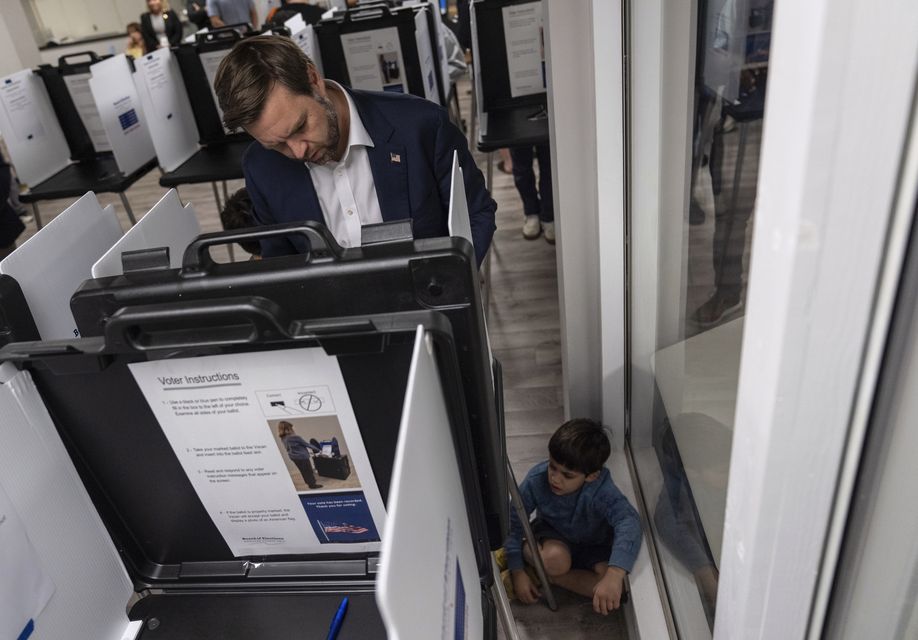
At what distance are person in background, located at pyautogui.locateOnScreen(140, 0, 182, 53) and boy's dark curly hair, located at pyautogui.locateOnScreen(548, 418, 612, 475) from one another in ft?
20.1

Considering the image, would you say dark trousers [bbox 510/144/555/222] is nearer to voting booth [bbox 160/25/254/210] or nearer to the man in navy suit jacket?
voting booth [bbox 160/25/254/210]

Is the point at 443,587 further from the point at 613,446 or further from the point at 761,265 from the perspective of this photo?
the point at 613,446

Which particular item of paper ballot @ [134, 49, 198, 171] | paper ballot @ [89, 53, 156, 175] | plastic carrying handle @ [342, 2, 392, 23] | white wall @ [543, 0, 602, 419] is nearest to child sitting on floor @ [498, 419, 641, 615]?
white wall @ [543, 0, 602, 419]

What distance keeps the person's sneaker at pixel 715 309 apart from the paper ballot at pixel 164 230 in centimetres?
81

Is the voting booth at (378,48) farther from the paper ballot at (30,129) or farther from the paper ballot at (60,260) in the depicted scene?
the paper ballot at (60,260)

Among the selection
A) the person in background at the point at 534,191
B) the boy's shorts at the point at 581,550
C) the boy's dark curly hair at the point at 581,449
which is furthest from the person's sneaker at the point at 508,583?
the person in background at the point at 534,191

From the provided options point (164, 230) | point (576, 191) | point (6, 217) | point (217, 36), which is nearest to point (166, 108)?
point (217, 36)

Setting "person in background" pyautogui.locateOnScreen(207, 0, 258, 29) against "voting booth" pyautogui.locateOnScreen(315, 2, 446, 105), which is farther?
"person in background" pyautogui.locateOnScreen(207, 0, 258, 29)

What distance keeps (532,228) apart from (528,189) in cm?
19

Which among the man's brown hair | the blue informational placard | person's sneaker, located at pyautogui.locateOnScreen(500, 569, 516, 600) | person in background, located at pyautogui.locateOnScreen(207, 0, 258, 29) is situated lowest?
person's sneaker, located at pyautogui.locateOnScreen(500, 569, 516, 600)

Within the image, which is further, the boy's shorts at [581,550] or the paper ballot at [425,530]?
the boy's shorts at [581,550]

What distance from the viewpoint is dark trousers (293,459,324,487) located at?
68cm

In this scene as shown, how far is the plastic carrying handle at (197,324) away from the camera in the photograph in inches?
22.4

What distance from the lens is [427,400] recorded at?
506 mm
